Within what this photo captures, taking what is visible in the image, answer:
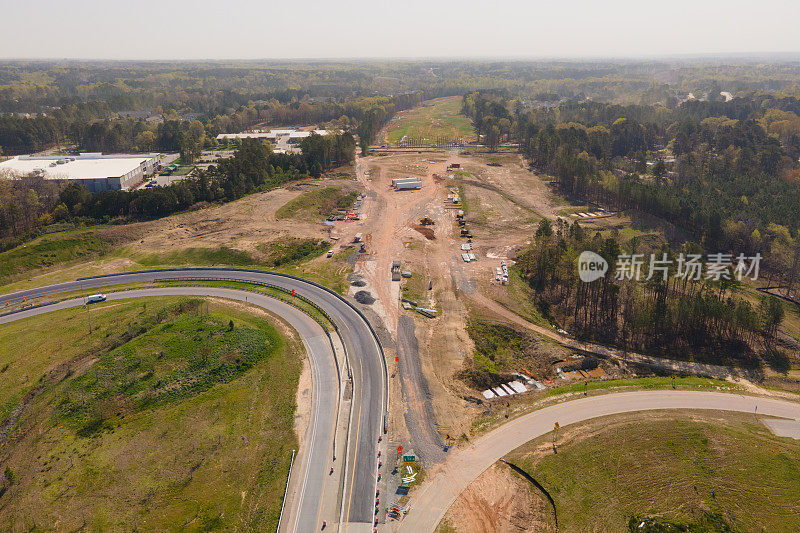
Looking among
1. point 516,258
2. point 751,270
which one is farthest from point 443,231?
point 751,270

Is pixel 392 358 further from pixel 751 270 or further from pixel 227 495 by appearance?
pixel 751 270

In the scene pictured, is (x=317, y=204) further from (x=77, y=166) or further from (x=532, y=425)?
(x=532, y=425)

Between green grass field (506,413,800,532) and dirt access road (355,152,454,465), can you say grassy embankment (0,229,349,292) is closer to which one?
dirt access road (355,152,454,465)

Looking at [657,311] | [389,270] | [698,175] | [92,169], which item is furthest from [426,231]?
[92,169]

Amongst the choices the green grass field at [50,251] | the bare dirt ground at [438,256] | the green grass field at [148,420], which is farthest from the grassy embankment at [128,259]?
the green grass field at [148,420]

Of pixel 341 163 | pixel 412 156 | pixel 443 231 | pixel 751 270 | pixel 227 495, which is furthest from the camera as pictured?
pixel 412 156

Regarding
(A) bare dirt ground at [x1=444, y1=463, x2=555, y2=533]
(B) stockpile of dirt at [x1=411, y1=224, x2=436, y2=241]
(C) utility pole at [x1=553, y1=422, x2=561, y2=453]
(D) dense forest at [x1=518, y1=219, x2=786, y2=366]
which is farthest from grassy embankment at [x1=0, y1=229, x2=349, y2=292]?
(A) bare dirt ground at [x1=444, y1=463, x2=555, y2=533]
